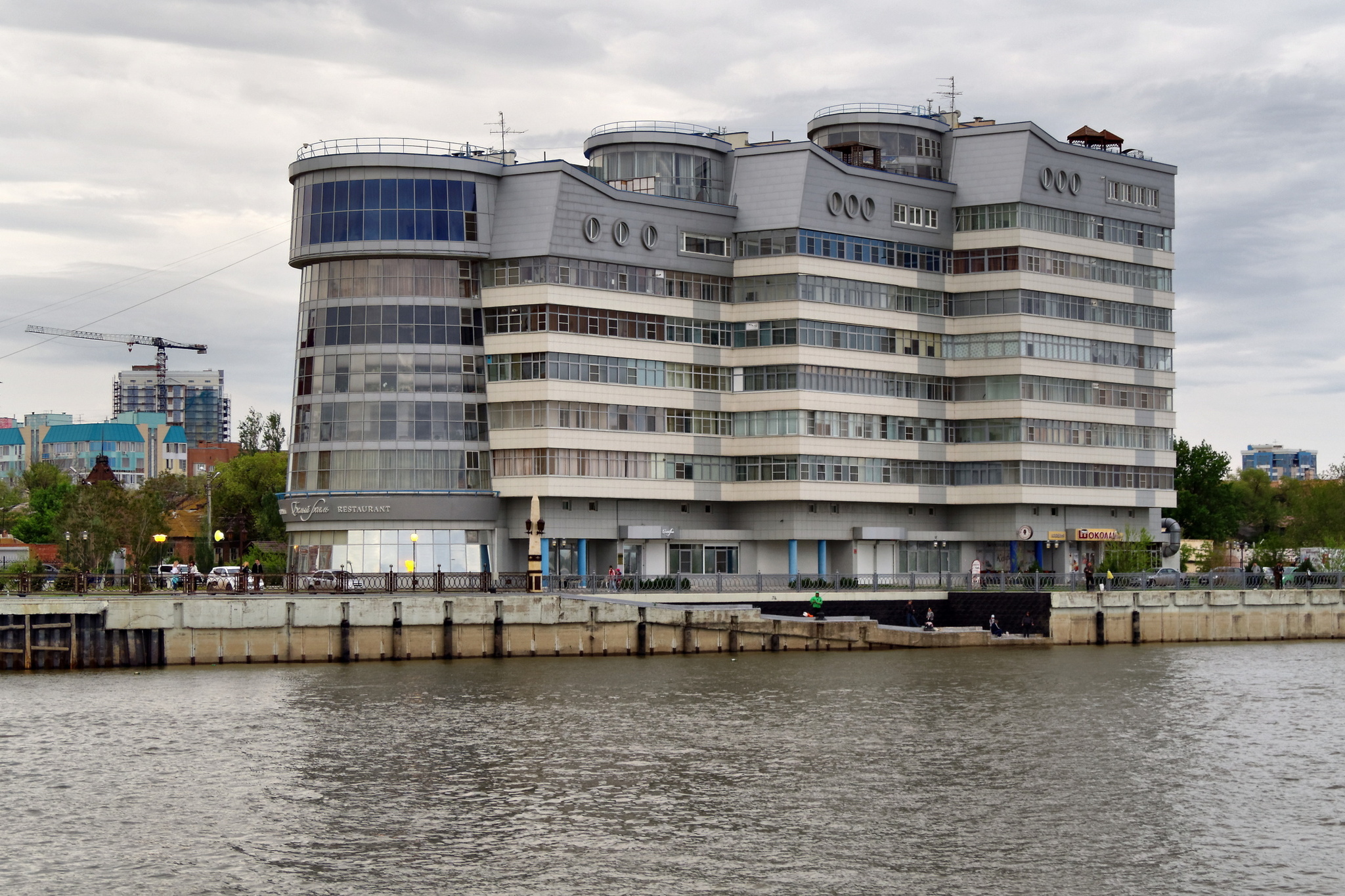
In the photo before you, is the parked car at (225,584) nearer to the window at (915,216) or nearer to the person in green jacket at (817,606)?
the person in green jacket at (817,606)

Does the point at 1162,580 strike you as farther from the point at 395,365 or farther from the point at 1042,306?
the point at 395,365

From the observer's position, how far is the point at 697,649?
300 ft

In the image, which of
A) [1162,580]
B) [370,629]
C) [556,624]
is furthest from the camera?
[1162,580]

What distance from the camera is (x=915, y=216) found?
127 m

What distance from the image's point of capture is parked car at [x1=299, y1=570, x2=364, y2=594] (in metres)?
87.5

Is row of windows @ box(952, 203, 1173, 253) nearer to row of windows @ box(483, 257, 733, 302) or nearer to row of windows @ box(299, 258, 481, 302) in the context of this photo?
row of windows @ box(483, 257, 733, 302)

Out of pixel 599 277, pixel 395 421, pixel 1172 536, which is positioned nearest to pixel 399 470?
pixel 395 421

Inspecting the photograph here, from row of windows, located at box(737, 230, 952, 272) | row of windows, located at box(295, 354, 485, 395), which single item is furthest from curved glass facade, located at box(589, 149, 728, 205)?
row of windows, located at box(295, 354, 485, 395)

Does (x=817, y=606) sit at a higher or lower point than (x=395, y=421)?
lower

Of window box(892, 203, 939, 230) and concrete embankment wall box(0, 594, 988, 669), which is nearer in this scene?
concrete embankment wall box(0, 594, 988, 669)

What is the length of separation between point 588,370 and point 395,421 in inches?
542

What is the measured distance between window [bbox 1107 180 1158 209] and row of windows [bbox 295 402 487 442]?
55026mm

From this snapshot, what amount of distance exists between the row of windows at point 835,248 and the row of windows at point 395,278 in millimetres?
21515

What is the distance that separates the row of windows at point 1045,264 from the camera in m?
127
